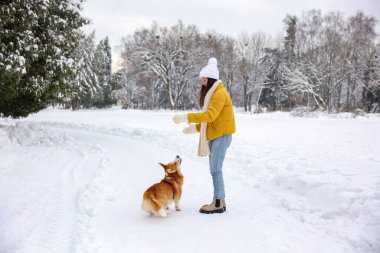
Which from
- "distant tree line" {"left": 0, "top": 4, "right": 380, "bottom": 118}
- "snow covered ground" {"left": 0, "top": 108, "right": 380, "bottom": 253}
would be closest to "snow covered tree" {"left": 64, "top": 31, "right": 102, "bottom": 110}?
"distant tree line" {"left": 0, "top": 4, "right": 380, "bottom": 118}

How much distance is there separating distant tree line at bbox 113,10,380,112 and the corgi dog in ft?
110

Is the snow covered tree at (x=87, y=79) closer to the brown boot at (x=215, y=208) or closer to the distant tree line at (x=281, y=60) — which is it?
the distant tree line at (x=281, y=60)

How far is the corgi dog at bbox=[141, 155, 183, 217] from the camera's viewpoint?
491cm

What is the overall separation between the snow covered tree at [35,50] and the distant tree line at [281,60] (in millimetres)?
29392

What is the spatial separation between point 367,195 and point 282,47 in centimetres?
5901

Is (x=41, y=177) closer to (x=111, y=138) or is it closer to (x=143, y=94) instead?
(x=111, y=138)

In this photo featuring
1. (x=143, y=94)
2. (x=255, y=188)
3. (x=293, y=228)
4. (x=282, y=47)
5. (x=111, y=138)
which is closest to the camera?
(x=293, y=228)

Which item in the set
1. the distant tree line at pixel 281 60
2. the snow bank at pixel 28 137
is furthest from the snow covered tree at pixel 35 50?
the distant tree line at pixel 281 60

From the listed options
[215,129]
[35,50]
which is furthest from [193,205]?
[35,50]

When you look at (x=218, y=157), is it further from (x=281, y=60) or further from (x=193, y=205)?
(x=281, y=60)

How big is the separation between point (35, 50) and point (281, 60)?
50.9 metres

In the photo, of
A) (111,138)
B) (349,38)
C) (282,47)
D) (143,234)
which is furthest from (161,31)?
(143,234)

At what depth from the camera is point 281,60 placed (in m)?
57.8

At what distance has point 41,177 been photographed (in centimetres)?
814
